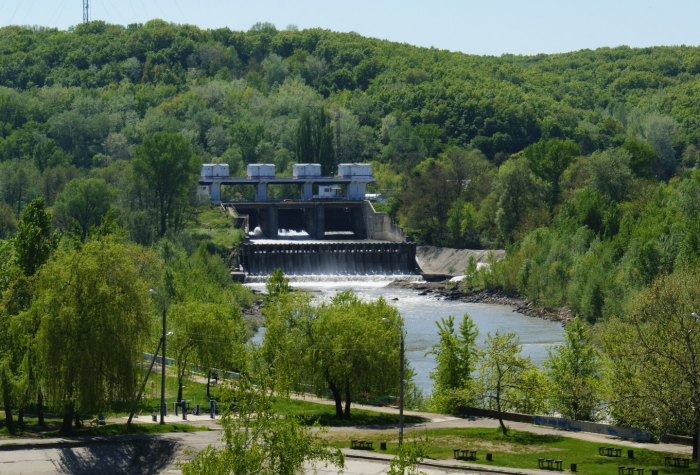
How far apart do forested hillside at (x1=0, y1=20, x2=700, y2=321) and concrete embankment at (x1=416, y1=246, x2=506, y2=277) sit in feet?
12.1

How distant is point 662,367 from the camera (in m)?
33.5

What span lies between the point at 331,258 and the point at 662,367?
71.0m

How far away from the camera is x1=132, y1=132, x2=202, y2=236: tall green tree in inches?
4304

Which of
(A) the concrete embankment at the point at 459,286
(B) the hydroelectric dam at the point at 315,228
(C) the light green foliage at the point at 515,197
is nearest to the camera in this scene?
(A) the concrete embankment at the point at 459,286

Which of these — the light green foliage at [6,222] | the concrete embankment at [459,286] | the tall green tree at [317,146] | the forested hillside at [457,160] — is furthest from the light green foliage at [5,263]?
the tall green tree at [317,146]

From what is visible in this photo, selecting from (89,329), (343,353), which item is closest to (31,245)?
(89,329)

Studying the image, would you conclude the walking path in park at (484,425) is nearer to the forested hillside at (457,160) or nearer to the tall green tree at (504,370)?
the tall green tree at (504,370)

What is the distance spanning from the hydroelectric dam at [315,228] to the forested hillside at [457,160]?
503 centimetres

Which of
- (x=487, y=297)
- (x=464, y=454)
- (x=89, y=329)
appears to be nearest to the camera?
(x=464, y=454)

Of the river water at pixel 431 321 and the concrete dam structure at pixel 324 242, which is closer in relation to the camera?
the river water at pixel 431 321

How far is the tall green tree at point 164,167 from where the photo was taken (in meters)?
109

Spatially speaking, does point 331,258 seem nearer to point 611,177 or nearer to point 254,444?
point 611,177

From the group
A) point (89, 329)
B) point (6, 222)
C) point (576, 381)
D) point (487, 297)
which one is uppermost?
point (6, 222)

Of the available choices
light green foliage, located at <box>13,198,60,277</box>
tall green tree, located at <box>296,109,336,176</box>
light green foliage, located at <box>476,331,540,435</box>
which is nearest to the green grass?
light green foliage, located at <box>476,331,540,435</box>
